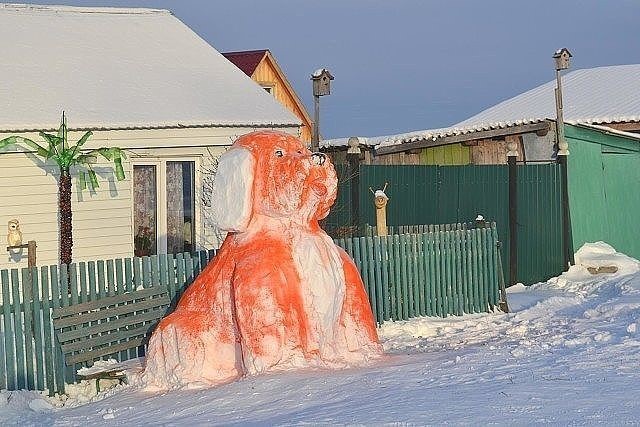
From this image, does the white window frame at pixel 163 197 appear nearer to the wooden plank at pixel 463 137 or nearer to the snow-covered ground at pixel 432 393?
the wooden plank at pixel 463 137

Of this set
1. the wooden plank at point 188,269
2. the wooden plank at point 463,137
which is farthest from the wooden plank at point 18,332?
the wooden plank at point 463,137

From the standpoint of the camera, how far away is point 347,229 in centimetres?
1706

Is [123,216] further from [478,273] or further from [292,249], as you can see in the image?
[292,249]

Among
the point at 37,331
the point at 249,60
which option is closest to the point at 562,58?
the point at 37,331

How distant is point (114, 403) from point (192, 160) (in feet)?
28.7

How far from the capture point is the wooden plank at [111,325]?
1154 centimetres

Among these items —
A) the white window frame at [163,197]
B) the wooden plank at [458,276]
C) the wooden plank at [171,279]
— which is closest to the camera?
the wooden plank at [171,279]

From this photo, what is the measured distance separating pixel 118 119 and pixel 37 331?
658 cm

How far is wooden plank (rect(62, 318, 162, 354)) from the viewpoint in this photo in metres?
11.6

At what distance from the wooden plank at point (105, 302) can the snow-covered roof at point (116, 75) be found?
4977 millimetres

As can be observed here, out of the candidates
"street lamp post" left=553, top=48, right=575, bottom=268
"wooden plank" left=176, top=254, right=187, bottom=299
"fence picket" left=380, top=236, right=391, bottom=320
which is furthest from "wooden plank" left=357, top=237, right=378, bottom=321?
"street lamp post" left=553, top=48, right=575, bottom=268

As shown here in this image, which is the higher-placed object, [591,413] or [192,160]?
[192,160]

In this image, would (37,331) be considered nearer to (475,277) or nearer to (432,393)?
(432,393)

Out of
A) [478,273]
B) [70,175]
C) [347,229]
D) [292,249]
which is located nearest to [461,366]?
[292,249]
